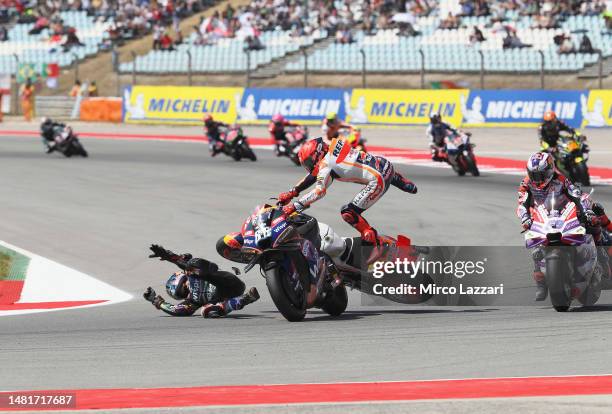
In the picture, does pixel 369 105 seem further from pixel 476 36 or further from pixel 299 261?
pixel 299 261

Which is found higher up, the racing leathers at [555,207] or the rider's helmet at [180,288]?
the racing leathers at [555,207]

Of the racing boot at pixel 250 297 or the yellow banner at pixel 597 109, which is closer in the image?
the racing boot at pixel 250 297

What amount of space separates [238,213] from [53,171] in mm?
8454

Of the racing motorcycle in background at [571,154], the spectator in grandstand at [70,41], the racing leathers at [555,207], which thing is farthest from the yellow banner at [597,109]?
the racing leathers at [555,207]

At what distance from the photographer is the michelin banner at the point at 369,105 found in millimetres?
34500

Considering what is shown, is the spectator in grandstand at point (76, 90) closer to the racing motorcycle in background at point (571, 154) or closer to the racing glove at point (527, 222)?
the racing motorcycle in background at point (571, 154)

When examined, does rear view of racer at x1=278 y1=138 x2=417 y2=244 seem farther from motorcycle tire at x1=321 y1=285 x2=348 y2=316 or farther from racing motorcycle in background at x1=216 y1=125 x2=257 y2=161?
racing motorcycle in background at x1=216 y1=125 x2=257 y2=161

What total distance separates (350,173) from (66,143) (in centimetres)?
1978

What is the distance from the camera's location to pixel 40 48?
50781 millimetres

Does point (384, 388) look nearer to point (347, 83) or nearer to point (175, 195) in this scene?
point (175, 195)

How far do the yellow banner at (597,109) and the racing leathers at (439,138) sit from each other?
1055 cm

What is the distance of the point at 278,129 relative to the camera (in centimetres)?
2839

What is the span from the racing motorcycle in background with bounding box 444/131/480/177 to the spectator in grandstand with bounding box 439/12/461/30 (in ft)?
52.3

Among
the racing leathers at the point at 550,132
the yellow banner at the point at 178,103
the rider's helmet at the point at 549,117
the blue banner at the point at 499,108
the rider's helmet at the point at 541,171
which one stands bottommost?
the yellow banner at the point at 178,103
